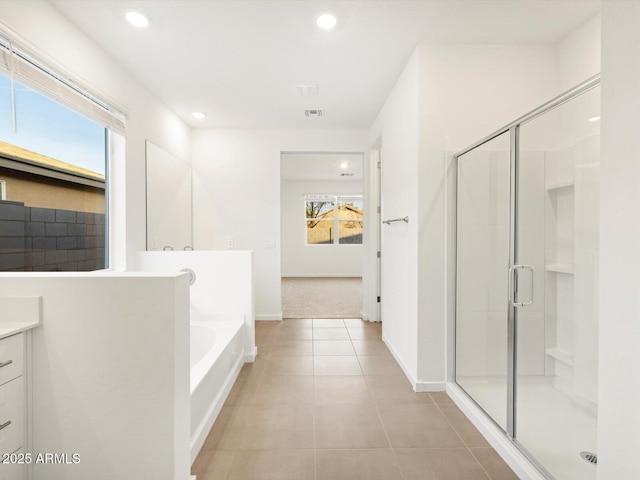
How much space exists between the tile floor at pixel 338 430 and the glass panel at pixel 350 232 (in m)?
5.85

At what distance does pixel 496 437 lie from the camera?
5.74 ft

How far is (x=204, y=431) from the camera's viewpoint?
1.80 metres

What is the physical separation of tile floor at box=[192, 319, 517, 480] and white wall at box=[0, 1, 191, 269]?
154 cm

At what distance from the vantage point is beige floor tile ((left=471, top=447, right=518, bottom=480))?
1.54 m

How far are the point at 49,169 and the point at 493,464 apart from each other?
9.49 ft

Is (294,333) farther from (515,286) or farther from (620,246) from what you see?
(620,246)

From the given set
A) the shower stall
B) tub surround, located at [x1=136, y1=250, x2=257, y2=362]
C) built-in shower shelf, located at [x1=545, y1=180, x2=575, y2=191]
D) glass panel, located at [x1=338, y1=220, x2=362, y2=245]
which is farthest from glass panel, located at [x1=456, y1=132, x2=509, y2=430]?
glass panel, located at [x1=338, y1=220, x2=362, y2=245]

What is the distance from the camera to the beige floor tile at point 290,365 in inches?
106

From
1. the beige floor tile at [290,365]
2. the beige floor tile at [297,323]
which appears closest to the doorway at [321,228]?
the beige floor tile at [297,323]

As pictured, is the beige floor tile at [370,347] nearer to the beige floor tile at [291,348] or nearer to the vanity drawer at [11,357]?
the beige floor tile at [291,348]

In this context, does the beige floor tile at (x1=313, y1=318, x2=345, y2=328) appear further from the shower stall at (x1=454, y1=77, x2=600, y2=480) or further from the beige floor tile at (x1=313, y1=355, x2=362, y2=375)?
the shower stall at (x1=454, y1=77, x2=600, y2=480)

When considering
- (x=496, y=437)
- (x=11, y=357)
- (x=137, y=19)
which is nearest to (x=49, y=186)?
(x=137, y=19)

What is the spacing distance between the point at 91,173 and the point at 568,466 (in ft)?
10.6

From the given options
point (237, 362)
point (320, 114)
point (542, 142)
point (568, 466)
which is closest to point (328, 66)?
point (320, 114)
